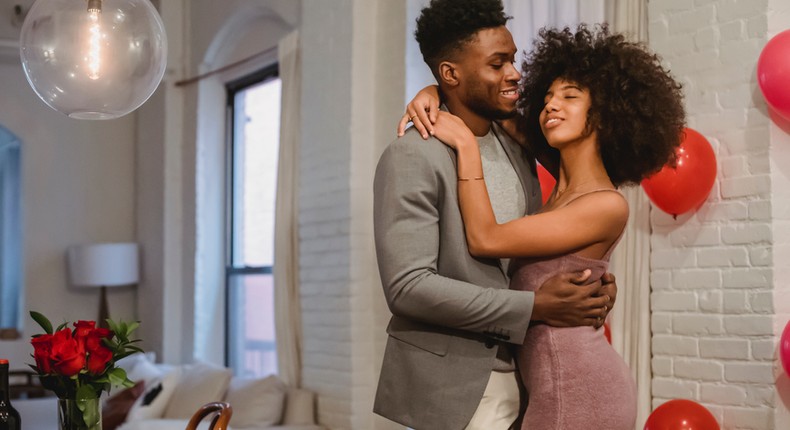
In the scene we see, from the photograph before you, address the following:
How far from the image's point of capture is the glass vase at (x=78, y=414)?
227 cm

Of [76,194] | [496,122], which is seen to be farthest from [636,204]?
[76,194]

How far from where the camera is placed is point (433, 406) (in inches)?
79.7

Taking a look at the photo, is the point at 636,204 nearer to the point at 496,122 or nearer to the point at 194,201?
the point at 496,122

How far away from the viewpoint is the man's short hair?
7.09ft

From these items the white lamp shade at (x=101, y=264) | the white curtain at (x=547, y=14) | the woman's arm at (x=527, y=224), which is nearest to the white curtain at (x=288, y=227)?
the white curtain at (x=547, y=14)

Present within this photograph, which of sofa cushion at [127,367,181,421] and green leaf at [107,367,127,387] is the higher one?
green leaf at [107,367,127,387]

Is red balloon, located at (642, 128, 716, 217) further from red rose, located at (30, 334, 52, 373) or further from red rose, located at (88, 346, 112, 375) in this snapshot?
red rose, located at (30, 334, 52, 373)

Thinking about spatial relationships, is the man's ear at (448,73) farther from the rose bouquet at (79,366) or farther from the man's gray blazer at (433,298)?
the rose bouquet at (79,366)

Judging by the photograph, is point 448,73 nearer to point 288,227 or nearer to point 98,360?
point 98,360

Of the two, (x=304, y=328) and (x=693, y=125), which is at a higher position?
(x=693, y=125)

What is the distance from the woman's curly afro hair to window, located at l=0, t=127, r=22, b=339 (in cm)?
710

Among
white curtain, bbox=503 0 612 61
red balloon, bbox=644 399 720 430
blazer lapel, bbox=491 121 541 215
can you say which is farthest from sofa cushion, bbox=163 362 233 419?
blazer lapel, bbox=491 121 541 215

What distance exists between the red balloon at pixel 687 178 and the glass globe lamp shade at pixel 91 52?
182cm

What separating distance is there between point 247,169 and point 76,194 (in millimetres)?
1813
